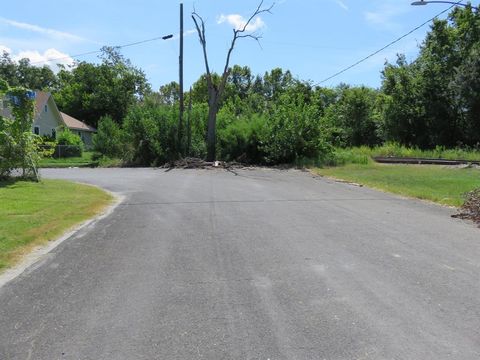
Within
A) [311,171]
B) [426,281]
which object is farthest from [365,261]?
[311,171]

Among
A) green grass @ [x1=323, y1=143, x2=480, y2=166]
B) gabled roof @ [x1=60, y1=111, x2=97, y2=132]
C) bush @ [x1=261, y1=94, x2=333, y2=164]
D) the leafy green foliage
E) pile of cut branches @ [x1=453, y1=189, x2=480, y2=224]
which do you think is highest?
the leafy green foliage

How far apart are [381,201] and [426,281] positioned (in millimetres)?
8741

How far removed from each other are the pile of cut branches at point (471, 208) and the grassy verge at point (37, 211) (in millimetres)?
8590

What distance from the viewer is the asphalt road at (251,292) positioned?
4449 millimetres

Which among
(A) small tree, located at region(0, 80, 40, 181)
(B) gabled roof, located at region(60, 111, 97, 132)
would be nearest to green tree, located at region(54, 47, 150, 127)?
(B) gabled roof, located at region(60, 111, 97, 132)

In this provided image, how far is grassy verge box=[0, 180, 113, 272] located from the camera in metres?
8.73

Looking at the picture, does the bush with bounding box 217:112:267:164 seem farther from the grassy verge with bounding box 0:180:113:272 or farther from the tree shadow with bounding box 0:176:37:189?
the grassy verge with bounding box 0:180:113:272

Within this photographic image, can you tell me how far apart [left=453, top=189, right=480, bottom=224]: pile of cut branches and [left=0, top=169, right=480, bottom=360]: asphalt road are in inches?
34.3

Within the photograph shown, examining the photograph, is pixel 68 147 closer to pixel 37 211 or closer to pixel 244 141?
pixel 244 141

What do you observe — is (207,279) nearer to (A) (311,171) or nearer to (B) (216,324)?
(B) (216,324)

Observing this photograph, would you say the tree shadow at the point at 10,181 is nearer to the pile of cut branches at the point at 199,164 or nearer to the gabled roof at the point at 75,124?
the pile of cut branches at the point at 199,164

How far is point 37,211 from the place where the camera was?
1204cm

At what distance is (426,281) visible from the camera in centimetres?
639

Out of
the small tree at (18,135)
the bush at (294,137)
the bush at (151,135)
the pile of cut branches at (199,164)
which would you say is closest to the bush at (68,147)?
the bush at (151,135)
